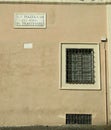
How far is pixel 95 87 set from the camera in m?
15.2

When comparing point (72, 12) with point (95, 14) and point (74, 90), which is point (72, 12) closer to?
point (95, 14)

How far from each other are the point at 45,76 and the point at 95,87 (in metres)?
1.78

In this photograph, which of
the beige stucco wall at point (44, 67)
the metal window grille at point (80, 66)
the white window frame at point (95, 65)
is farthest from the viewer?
the metal window grille at point (80, 66)

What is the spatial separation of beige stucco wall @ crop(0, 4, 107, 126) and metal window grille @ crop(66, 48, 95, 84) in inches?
15.2

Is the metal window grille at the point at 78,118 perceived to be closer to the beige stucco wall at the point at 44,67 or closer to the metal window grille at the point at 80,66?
the beige stucco wall at the point at 44,67

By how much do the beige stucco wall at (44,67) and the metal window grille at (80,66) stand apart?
39cm

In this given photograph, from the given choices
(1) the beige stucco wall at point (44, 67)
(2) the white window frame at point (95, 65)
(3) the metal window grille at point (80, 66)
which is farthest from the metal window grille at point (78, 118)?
(3) the metal window grille at point (80, 66)

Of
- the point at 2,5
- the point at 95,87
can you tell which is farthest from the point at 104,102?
the point at 2,5

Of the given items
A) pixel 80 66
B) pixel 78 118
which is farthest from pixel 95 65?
pixel 78 118

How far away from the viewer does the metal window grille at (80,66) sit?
1543 cm

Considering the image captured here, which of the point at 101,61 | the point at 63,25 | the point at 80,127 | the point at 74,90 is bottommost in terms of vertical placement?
the point at 80,127

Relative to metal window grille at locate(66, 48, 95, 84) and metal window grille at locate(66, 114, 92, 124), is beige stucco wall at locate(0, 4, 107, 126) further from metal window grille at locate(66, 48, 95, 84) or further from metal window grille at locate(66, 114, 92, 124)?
metal window grille at locate(66, 48, 95, 84)

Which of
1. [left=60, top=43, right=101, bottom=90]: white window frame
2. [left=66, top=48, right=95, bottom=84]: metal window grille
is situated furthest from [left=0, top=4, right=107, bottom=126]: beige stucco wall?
[left=66, top=48, right=95, bottom=84]: metal window grille

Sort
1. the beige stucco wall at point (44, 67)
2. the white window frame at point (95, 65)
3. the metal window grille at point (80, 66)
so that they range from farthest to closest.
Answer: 1. the metal window grille at point (80, 66)
2. the white window frame at point (95, 65)
3. the beige stucco wall at point (44, 67)
